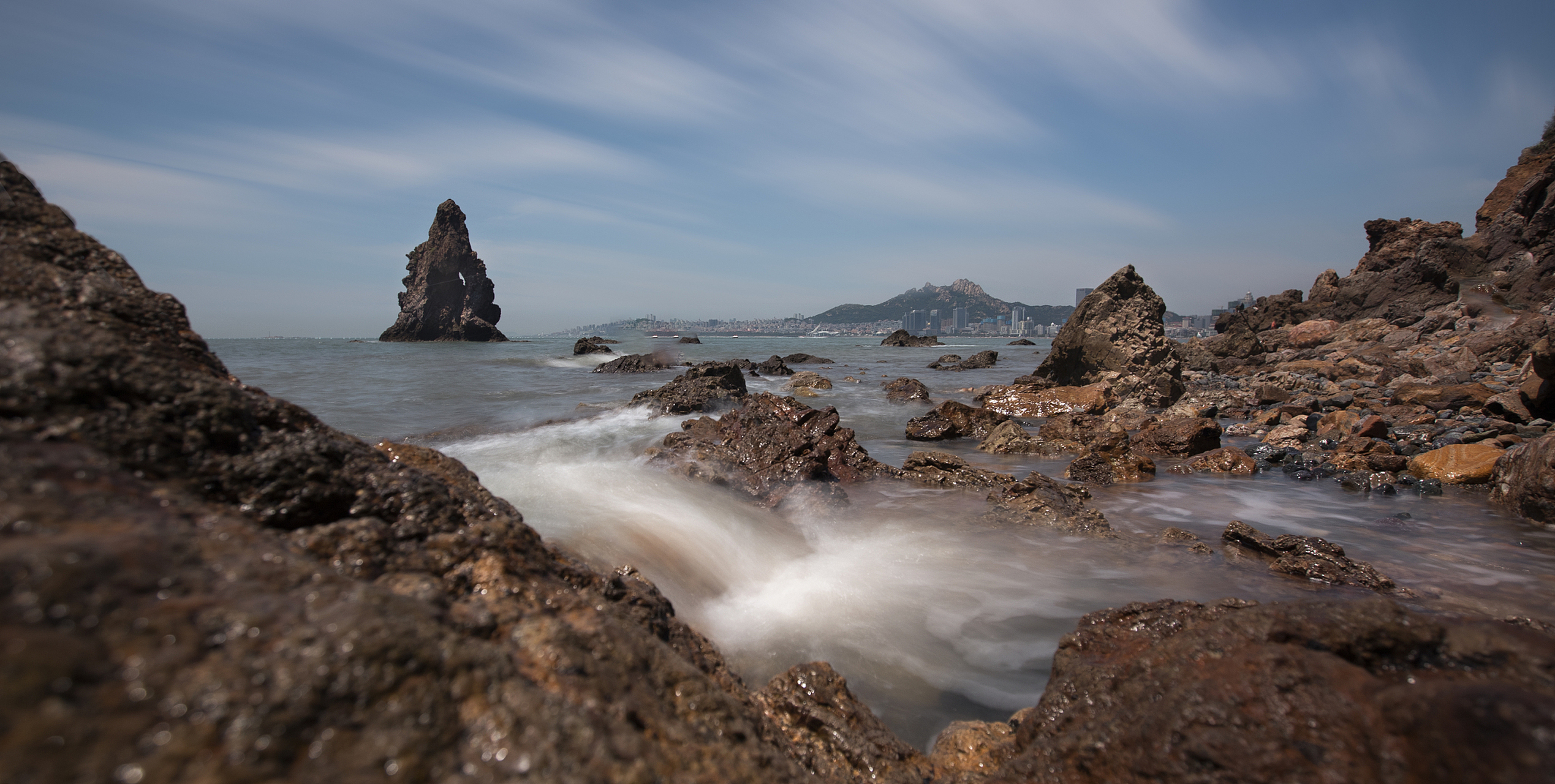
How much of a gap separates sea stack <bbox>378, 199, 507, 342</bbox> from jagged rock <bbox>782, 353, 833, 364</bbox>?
180 feet

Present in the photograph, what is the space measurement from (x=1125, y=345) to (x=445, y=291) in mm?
80681

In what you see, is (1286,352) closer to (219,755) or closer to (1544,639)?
(1544,639)

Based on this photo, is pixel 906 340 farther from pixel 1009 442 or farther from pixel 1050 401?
pixel 1009 442

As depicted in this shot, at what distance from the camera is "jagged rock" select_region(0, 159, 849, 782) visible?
0.94 meters

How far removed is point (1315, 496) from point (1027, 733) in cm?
690

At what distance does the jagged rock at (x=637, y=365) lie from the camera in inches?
1009

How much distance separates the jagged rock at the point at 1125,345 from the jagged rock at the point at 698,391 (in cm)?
802

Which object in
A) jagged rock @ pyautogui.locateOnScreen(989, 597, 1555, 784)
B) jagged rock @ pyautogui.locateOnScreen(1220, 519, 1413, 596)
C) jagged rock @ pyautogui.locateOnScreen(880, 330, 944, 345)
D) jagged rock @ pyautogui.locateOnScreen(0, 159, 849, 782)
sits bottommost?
jagged rock @ pyautogui.locateOnScreen(1220, 519, 1413, 596)

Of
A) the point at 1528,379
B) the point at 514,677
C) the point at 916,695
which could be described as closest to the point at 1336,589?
the point at 916,695

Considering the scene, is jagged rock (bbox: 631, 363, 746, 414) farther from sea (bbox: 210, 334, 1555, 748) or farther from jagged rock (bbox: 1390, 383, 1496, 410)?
jagged rock (bbox: 1390, 383, 1496, 410)

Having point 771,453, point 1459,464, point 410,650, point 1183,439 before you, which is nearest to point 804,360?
point 1183,439

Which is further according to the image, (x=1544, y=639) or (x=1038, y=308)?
(x=1038, y=308)

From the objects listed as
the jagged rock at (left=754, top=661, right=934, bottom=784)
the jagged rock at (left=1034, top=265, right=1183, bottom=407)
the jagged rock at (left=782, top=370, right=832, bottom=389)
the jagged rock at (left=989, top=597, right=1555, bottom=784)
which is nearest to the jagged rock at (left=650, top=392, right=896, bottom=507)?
the jagged rock at (left=754, top=661, right=934, bottom=784)

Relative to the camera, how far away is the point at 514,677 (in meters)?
1.30
